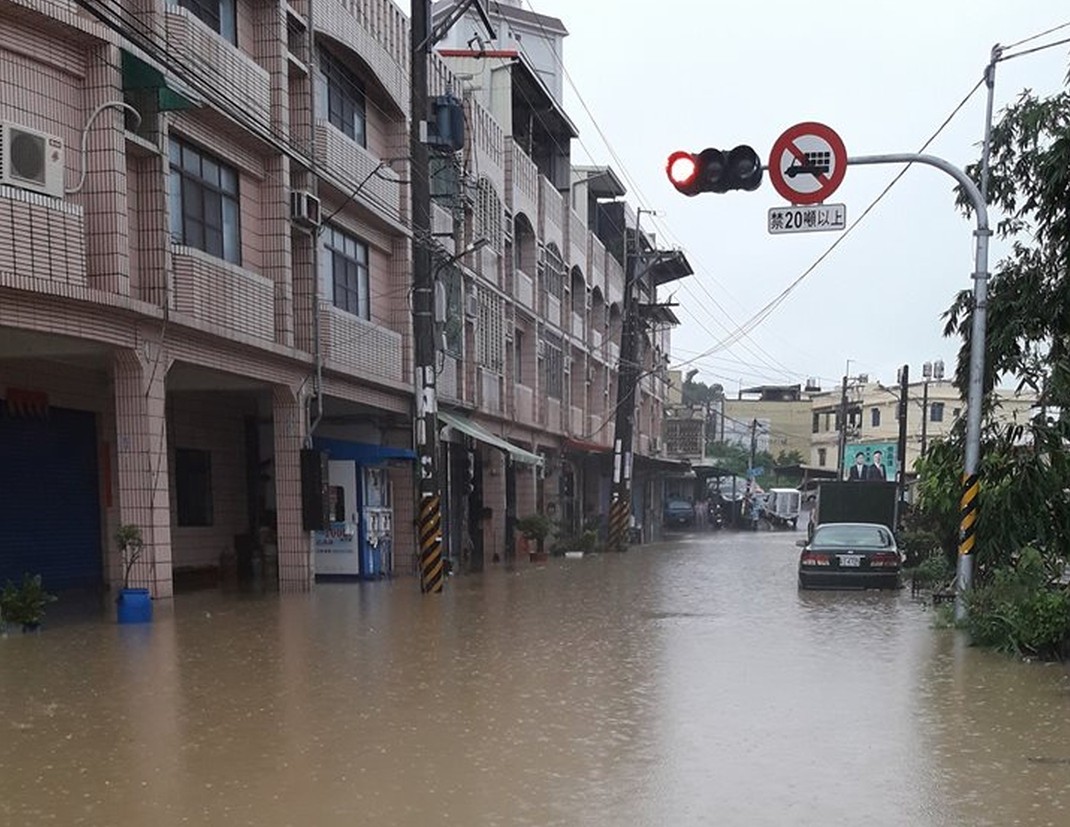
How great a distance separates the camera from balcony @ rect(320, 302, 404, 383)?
760 inches

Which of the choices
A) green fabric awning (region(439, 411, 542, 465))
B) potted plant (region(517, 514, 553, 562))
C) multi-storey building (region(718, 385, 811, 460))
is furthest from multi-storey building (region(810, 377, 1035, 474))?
green fabric awning (region(439, 411, 542, 465))

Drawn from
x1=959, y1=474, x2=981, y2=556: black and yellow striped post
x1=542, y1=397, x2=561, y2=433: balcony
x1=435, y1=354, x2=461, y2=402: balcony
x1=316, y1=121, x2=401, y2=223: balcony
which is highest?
x1=316, y1=121, x2=401, y2=223: balcony

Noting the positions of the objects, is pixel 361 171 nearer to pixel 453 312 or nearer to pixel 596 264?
pixel 453 312

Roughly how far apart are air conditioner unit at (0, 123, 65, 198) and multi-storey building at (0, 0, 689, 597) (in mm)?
25

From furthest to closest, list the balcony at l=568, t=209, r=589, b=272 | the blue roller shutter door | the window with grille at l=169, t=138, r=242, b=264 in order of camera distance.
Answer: the balcony at l=568, t=209, r=589, b=272 → the blue roller shutter door → the window with grille at l=169, t=138, r=242, b=264

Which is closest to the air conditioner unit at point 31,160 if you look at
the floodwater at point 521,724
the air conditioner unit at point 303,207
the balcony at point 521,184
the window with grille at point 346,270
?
the floodwater at point 521,724

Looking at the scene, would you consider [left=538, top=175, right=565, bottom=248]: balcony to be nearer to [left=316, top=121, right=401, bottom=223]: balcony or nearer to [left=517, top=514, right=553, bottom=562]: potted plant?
[left=517, top=514, right=553, bottom=562]: potted plant

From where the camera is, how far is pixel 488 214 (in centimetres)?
2831

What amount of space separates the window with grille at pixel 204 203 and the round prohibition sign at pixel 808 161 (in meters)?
9.15

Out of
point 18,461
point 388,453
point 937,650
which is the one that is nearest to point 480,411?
point 388,453

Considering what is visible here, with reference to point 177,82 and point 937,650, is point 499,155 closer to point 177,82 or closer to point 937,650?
point 177,82

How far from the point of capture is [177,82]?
1460cm

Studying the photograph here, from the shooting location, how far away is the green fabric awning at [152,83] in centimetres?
1377

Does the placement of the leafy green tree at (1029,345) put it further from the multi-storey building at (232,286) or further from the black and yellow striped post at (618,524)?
the black and yellow striped post at (618,524)
